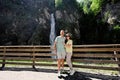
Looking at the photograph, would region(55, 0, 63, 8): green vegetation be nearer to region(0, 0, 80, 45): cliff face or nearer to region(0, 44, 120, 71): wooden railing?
region(0, 0, 80, 45): cliff face

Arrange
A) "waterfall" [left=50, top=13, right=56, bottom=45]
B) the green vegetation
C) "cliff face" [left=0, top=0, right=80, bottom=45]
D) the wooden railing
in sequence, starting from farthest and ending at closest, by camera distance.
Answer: the green vegetation
"cliff face" [left=0, top=0, right=80, bottom=45]
"waterfall" [left=50, top=13, right=56, bottom=45]
the wooden railing

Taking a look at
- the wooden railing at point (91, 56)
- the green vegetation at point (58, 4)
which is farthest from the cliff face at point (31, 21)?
the wooden railing at point (91, 56)

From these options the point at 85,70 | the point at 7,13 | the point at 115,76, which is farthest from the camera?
the point at 7,13

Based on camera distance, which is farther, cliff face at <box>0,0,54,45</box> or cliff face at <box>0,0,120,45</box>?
cliff face at <box>0,0,120,45</box>

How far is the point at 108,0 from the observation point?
42.7 meters

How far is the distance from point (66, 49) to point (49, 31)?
26.5 meters

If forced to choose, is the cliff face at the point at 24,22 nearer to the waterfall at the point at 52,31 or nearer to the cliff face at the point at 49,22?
the cliff face at the point at 49,22

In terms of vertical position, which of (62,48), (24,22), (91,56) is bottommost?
(91,56)

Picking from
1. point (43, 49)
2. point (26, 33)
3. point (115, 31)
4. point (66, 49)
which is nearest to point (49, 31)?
point (26, 33)

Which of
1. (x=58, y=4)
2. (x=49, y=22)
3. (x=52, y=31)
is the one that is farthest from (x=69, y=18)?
(x=52, y=31)

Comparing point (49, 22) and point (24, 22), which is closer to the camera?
point (24, 22)

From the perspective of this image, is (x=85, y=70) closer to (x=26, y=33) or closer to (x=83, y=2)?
(x=26, y=33)

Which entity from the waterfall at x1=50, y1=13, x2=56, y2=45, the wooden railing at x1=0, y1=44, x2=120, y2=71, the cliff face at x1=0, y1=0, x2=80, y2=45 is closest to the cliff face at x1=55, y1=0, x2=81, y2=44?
the cliff face at x1=0, y1=0, x2=80, y2=45

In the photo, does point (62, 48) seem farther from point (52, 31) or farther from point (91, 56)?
point (52, 31)
